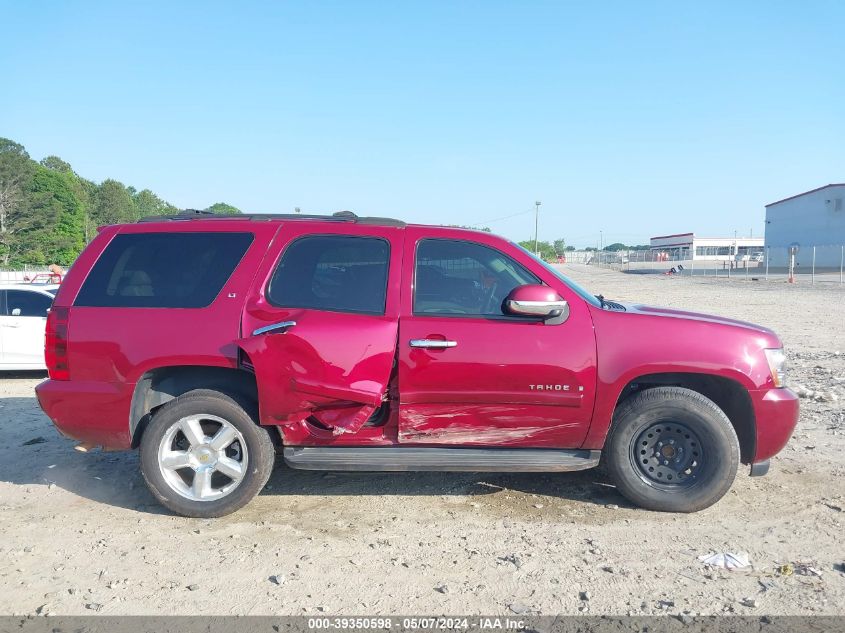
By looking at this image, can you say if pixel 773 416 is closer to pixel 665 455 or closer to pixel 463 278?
pixel 665 455

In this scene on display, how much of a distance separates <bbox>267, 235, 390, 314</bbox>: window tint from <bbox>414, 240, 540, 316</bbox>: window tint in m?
0.28

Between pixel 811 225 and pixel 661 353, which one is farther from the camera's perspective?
pixel 811 225

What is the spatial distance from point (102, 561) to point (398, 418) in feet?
6.34

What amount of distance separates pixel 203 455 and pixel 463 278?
212cm

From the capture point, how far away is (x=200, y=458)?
4391mm

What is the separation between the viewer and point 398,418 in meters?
4.32

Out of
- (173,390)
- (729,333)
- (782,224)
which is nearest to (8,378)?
(173,390)

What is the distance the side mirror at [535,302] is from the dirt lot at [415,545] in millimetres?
1374

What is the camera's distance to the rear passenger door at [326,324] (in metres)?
4.23

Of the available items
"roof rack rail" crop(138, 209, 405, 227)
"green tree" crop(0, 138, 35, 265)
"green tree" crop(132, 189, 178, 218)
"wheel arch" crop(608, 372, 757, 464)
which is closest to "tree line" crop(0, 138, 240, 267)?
"green tree" crop(0, 138, 35, 265)

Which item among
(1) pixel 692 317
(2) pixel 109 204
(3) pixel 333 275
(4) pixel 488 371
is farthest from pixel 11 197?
(1) pixel 692 317

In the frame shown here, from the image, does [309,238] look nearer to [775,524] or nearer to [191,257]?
[191,257]

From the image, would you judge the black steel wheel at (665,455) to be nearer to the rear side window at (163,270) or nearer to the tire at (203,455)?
the tire at (203,455)

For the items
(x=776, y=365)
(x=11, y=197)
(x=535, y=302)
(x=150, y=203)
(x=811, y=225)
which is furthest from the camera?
(x=150, y=203)
